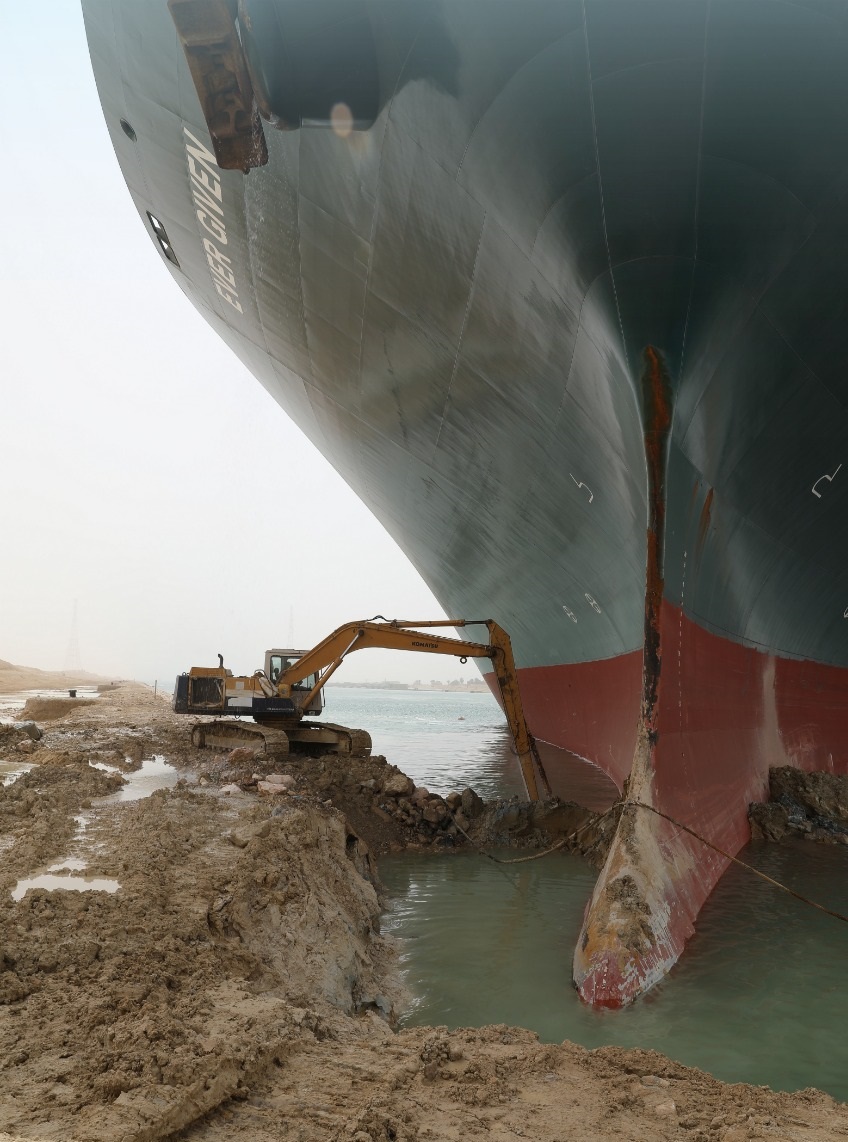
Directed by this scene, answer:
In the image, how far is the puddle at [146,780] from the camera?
299 inches

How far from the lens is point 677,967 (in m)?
4.60

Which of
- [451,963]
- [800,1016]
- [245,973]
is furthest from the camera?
[451,963]

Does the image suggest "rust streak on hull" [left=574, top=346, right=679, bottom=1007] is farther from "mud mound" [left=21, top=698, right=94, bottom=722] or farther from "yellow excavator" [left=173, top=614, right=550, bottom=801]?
"mud mound" [left=21, top=698, right=94, bottom=722]

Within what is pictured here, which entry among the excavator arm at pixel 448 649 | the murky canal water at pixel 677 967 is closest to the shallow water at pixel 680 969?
the murky canal water at pixel 677 967

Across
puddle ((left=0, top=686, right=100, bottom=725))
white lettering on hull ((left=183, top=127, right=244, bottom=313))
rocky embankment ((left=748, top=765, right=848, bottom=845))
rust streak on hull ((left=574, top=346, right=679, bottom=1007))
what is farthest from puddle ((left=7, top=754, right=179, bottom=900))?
puddle ((left=0, top=686, right=100, bottom=725))

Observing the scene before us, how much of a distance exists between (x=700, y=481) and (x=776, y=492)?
1072 mm

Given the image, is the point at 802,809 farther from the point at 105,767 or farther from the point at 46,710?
the point at 46,710

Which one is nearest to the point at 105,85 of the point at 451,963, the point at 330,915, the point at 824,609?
the point at 330,915

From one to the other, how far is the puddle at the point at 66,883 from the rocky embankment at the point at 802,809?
248 inches

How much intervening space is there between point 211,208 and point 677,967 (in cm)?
789

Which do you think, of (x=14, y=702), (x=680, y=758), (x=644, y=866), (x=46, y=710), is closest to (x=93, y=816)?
(x=644, y=866)

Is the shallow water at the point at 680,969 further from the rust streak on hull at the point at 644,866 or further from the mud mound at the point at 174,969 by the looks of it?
the mud mound at the point at 174,969

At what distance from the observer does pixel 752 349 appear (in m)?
5.23

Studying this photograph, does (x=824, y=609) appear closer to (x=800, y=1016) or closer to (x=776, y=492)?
(x=776, y=492)
